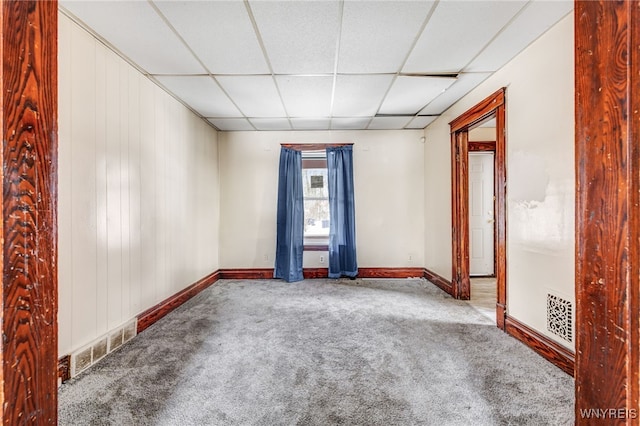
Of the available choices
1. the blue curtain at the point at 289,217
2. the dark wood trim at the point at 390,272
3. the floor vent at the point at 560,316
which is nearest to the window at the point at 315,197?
the blue curtain at the point at 289,217

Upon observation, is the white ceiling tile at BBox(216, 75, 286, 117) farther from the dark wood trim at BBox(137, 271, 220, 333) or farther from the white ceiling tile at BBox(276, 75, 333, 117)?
the dark wood trim at BBox(137, 271, 220, 333)

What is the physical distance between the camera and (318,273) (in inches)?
182

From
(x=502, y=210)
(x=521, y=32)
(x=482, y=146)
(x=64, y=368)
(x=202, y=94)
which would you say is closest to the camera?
(x=64, y=368)

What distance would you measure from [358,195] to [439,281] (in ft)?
5.93

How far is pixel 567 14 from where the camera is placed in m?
1.88

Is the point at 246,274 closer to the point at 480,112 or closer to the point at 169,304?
the point at 169,304

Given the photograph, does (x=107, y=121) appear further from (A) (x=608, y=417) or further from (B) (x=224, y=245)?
(A) (x=608, y=417)

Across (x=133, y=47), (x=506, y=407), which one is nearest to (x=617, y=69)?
(x=506, y=407)

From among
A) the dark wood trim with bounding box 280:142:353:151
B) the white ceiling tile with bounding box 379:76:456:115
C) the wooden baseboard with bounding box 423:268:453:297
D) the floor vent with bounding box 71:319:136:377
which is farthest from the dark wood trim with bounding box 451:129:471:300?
the floor vent with bounding box 71:319:136:377

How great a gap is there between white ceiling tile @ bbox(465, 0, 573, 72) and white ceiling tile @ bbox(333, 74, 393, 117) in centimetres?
84

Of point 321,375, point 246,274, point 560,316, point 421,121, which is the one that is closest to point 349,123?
point 421,121

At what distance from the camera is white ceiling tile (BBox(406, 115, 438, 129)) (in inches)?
159

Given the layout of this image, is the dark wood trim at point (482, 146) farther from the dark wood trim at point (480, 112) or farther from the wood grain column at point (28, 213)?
the wood grain column at point (28, 213)

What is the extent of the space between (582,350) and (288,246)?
3915 mm
